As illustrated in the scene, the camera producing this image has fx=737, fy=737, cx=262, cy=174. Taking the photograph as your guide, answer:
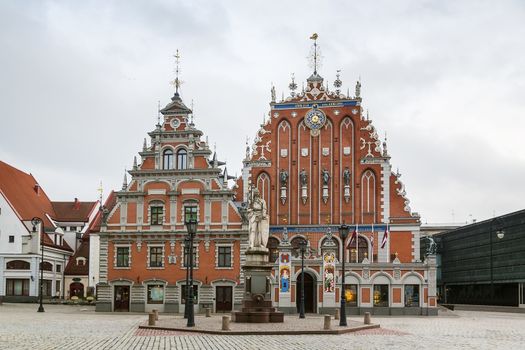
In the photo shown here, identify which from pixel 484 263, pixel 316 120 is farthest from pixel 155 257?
pixel 484 263

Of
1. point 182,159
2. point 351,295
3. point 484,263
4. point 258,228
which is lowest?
point 351,295

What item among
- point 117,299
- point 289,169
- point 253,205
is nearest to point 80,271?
point 117,299

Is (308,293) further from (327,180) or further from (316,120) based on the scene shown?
(316,120)

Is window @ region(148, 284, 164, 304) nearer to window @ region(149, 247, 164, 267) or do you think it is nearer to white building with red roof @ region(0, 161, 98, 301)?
window @ region(149, 247, 164, 267)

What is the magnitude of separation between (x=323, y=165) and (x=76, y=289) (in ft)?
109

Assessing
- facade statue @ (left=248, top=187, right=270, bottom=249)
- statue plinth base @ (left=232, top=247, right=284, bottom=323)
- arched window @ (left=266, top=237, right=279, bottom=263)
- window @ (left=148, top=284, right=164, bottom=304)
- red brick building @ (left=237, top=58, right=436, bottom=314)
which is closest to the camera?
statue plinth base @ (left=232, top=247, right=284, bottom=323)

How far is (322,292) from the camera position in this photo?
52156mm

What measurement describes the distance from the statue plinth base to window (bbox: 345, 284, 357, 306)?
18542 millimetres

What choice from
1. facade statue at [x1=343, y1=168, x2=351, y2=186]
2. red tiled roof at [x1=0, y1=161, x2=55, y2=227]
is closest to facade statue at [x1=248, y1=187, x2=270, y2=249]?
facade statue at [x1=343, y1=168, x2=351, y2=186]

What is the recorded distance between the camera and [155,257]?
179 ft

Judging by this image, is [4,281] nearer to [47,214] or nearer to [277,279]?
[47,214]

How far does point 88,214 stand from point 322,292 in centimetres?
3813

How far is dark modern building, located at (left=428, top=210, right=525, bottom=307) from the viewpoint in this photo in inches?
2552

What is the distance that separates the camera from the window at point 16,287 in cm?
6819
